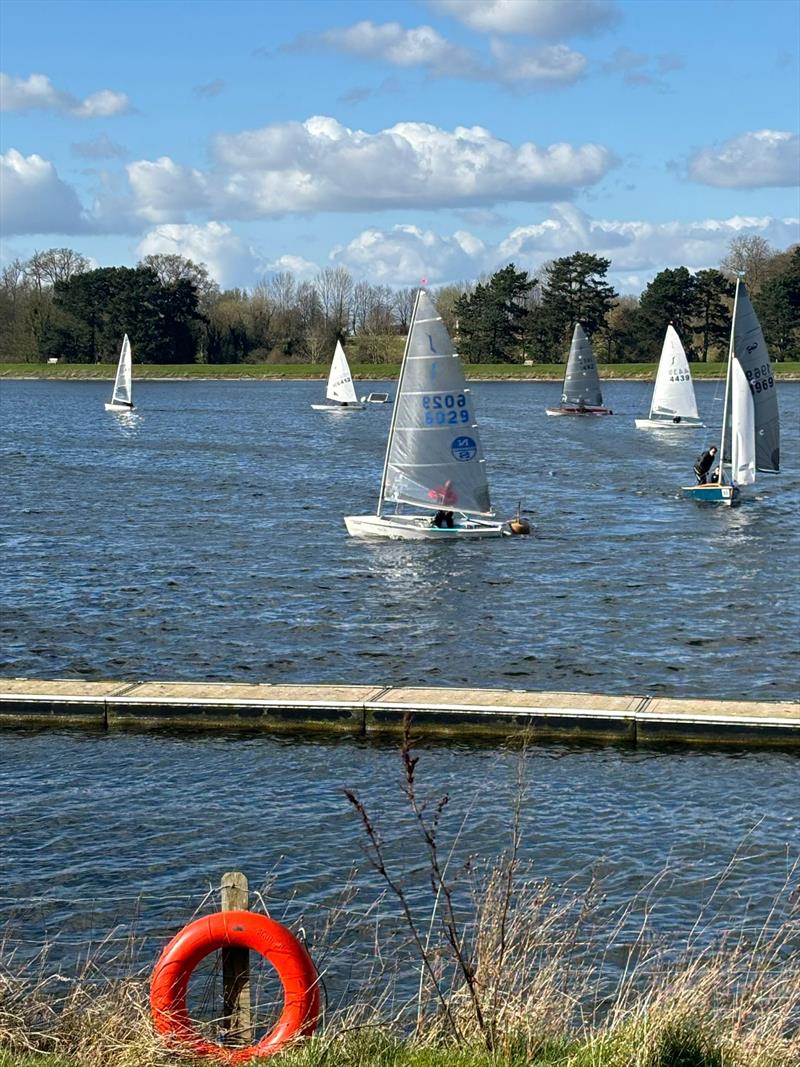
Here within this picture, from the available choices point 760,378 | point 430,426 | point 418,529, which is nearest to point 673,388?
point 760,378

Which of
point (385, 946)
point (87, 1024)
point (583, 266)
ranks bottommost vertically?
point (385, 946)

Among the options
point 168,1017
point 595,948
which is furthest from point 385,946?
point 168,1017

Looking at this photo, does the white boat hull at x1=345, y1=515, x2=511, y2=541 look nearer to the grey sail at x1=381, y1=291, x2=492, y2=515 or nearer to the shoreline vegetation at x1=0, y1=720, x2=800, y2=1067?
the grey sail at x1=381, y1=291, x2=492, y2=515

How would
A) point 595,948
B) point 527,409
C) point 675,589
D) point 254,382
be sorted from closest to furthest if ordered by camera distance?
point 595,948 < point 675,589 < point 527,409 < point 254,382

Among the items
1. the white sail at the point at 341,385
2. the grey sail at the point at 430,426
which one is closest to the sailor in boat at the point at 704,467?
the grey sail at the point at 430,426

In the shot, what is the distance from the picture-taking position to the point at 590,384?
367ft

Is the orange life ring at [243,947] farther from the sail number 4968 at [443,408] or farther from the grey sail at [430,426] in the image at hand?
the sail number 4968 at [443,408]

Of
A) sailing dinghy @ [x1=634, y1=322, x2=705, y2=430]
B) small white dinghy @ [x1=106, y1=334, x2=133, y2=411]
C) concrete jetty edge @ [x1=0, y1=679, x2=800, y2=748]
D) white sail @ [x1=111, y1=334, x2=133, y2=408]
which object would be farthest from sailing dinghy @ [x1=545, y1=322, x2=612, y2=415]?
concrete jetty edge @ [x1=0, y1=679, x2=800, y2=748]

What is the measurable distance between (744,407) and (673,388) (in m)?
37.4

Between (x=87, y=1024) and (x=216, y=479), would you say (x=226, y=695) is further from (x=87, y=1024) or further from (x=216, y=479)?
(x=216, y=479)

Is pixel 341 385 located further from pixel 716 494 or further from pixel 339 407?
pixel 716 494

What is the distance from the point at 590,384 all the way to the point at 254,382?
3244 inches

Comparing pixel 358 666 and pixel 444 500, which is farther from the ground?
pixel 444 500

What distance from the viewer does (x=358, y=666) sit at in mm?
27781
